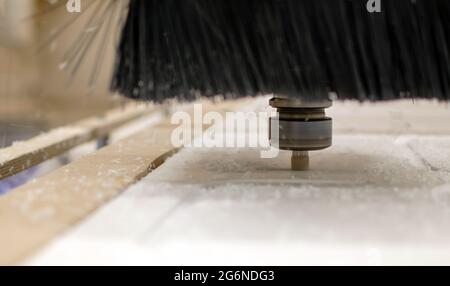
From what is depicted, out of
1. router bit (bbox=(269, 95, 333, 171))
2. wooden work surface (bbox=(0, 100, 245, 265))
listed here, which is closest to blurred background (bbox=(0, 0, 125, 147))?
wooden work surface (bbox=(0, 100, 245, 265))

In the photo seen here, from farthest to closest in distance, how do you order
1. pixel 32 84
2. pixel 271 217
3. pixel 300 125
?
pixel 32 84 < pixel 300 125 < pixel 271 217

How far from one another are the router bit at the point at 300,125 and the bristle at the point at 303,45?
2 centimetres

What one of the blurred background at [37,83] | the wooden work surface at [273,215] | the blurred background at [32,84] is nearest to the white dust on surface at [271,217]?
the wooden work surface at [273,215]

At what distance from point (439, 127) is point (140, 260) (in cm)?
64

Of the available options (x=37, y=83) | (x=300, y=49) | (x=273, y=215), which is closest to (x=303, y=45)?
(x=300, y=49)

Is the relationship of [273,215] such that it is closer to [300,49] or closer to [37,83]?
[300,49]

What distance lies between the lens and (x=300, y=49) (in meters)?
0.48

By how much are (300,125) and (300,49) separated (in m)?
0.07

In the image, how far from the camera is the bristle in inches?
18.8

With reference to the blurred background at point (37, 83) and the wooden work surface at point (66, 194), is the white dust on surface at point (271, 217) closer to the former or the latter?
the wooden work surface at point (66, 194)

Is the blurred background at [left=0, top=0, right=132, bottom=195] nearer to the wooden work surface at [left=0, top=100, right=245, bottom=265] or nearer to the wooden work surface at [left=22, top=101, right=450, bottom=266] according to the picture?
the wooden work surface at [left=0, top=100, right=245, bottom=265]

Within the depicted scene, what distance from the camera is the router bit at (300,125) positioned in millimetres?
495

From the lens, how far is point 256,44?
49 cm
